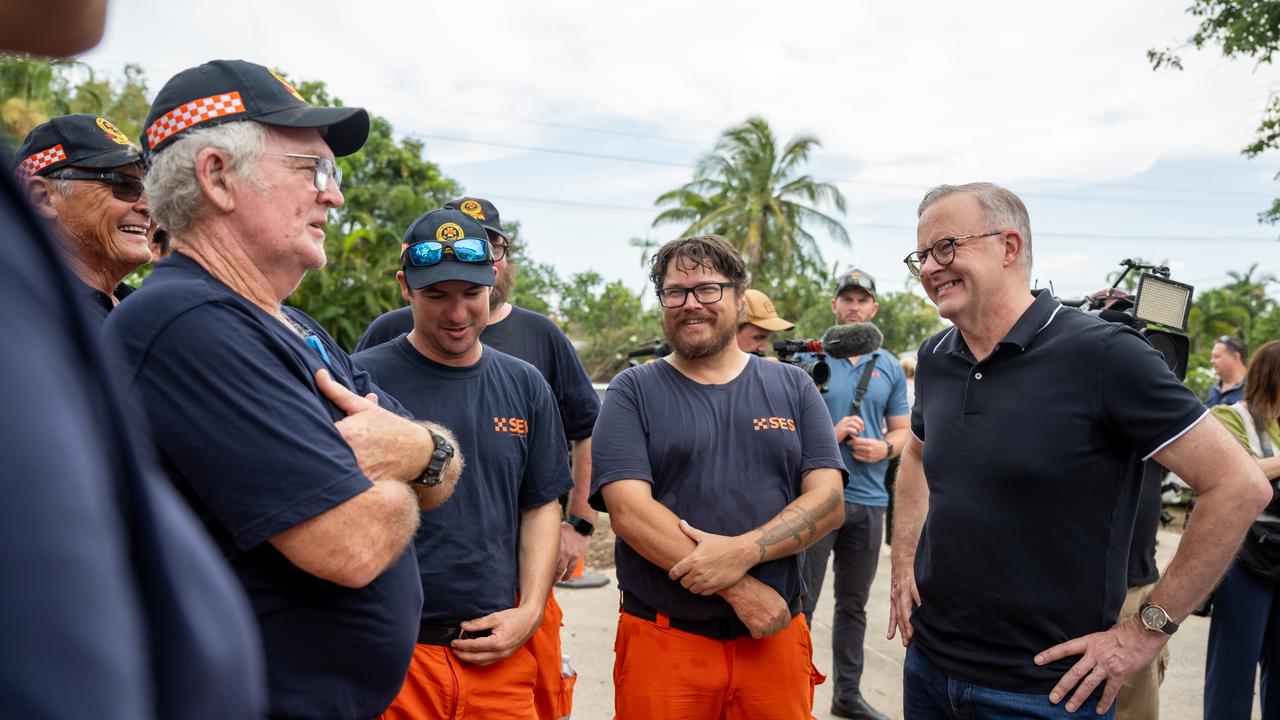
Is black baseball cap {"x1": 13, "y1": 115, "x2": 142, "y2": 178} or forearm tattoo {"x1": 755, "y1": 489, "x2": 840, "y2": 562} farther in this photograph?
forearm tattoo {"x1": 755, "y1": 489, "x2": 840, "y2": 562}

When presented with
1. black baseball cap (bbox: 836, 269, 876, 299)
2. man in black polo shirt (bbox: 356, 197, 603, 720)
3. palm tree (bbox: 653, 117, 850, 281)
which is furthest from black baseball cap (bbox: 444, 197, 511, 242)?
palm tree (bbox: 653, 117, 850, 281)

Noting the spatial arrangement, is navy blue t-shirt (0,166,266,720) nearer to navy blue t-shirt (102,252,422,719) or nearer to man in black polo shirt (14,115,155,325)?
navy blue t-shirt (102,252,422,719)

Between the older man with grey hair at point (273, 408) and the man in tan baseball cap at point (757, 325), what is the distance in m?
4.04

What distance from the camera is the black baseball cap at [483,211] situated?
468 cm

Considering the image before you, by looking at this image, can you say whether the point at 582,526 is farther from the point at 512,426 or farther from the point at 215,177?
the point at 215,177

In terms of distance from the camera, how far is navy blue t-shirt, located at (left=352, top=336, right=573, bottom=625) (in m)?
3.05

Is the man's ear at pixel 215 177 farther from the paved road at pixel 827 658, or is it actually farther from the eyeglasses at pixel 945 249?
the paved road at pixel 827 658

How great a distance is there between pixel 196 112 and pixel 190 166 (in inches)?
4.8

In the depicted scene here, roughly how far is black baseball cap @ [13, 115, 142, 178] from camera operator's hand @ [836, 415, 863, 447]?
4083 mm

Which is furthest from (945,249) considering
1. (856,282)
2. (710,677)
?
(856,282)

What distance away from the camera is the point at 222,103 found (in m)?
1.94

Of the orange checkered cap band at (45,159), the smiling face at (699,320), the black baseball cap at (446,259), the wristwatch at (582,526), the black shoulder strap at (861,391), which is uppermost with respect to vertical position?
the orange checkered cap band at (45,159)

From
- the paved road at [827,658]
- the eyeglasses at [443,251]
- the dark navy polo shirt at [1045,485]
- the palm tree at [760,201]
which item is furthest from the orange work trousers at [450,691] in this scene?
the palm tree at [760,201]

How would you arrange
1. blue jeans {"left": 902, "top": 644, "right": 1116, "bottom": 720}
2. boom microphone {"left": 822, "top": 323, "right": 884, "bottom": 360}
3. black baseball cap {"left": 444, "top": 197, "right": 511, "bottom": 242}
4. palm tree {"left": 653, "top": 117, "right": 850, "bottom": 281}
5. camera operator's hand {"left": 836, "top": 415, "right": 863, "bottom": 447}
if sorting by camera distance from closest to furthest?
blue jeans {"left": 902, "top": 644, "right": 1116, "bottom": 720} < black baseball cap {"left": 444, "top": 197, "right": 511, "bottom": 242} < camera operator's hand {"left": 836, "top": 415, "right": 863, "bottom": 447} < boom microphone {"left": 822, "top": 323, "right": 884, "bottom": 360} < palm tree {"left": 653, "top": 117, "right": 850, "bottom": 281}
